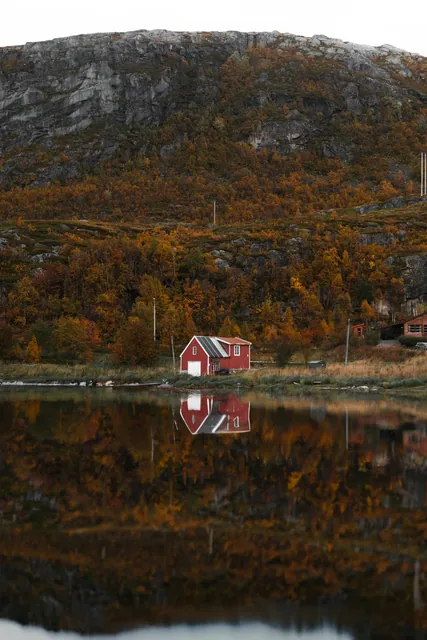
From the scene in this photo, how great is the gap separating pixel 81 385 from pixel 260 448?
33.2 m

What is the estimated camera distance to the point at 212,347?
179ft

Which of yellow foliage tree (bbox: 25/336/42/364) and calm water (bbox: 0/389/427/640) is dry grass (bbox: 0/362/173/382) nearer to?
yellow foliage tree (bbox: 25/336/42/364)

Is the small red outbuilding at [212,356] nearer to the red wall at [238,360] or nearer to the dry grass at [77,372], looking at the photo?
the red wall at [238,360]

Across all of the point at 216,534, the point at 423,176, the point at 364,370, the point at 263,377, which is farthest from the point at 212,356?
the point at 423,176

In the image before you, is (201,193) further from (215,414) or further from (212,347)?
(215,414)

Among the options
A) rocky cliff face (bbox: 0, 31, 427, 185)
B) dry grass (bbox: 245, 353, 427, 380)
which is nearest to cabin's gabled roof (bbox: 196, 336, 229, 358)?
dry grass (bbox: 245, 353, 427, 380)

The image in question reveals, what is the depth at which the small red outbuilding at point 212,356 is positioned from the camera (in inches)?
2088

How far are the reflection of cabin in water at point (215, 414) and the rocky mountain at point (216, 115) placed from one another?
94.1m

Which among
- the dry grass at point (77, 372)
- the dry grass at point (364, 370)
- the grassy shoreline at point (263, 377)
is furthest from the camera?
the dry grass at point (77, 372)

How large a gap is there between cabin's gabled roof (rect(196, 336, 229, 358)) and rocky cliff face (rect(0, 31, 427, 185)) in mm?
100880

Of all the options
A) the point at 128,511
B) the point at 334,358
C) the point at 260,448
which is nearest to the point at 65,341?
the point at 334,358

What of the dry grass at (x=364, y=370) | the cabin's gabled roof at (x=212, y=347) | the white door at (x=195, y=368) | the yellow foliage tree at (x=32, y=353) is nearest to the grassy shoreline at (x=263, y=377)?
the dry grass at (x=364, y=370)

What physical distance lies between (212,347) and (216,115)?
12093 centimetres

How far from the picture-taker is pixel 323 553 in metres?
10.2
